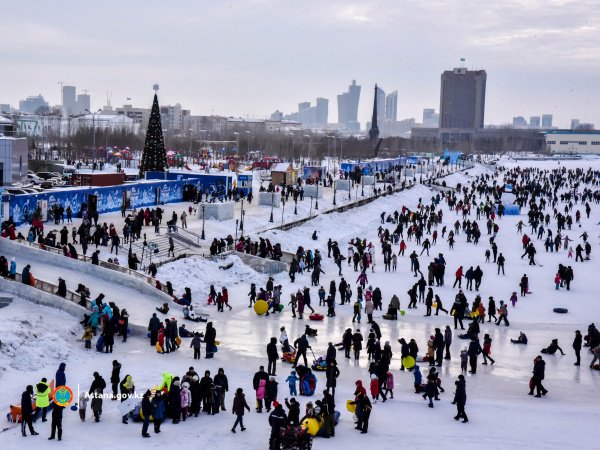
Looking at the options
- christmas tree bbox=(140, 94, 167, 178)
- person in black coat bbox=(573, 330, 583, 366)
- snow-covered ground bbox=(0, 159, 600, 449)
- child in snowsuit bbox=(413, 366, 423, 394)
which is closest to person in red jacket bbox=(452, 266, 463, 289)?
snow-covered ground bbox=(0, 159, 600, 449)

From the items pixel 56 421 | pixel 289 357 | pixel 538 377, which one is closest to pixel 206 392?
pixel 56 421

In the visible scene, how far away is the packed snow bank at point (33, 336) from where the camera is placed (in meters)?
14.3

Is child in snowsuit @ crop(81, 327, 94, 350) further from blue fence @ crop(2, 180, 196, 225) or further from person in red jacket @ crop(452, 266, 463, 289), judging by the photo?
person in red jacket @ crop(452, 266, 463, 289)

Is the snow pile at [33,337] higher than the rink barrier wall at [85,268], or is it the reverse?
the rink barrier wall at [85,268]

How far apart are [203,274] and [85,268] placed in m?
4.05

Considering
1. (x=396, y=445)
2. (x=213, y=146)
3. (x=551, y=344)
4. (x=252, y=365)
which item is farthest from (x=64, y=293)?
(x=213, y=146)

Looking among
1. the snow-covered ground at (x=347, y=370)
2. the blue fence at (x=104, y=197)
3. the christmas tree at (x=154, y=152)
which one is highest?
the christmas tree at (x=154, y=152)

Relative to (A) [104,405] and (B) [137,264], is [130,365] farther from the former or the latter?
(B) [137,264]

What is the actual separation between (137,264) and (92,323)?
22.2 feet

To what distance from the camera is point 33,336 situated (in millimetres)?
15297

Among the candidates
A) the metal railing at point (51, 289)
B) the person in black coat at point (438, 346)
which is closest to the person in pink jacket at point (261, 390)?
the person in black coat at point (438, 346)

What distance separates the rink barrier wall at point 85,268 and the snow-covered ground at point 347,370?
1.46ft

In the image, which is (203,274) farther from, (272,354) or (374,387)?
(374,387)

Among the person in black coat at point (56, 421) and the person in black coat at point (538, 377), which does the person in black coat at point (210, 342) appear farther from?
the person in black coat at point (538, 377)
